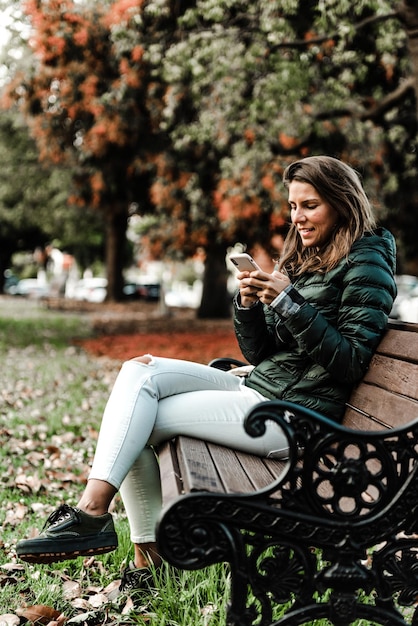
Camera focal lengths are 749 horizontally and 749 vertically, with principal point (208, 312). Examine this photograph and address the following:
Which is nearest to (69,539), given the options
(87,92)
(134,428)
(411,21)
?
(134,428)

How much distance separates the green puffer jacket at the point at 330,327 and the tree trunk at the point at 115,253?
27403 mm

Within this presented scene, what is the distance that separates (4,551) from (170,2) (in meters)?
9.57

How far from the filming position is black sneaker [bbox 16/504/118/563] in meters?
2.57

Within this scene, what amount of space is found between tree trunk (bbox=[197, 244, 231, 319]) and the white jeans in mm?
19654

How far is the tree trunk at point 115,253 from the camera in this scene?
3164cm

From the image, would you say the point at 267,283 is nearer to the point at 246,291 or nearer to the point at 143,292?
the point at 246,291

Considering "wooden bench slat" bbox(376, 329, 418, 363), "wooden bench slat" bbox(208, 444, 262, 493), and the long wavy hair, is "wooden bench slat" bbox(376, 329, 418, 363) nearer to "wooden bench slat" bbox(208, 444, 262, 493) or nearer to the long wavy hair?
the long wavy hair

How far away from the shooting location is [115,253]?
3275 cm

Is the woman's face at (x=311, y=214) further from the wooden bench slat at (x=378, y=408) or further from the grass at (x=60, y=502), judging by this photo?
the grass at (x=60, y=502)

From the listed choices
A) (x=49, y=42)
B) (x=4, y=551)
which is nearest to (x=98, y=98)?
(x=49, y=42)

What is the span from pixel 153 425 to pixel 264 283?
2.29 ft

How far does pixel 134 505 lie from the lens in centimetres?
310

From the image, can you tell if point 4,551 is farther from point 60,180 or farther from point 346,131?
point 60,180

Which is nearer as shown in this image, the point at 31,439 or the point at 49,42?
the point at 31,439
